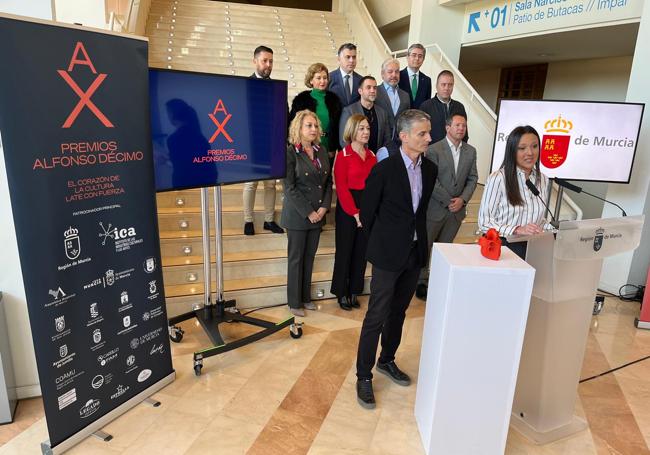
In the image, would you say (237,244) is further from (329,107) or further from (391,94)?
(391,94)

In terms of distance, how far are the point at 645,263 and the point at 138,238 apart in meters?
4.74

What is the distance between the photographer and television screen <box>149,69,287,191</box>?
2641 mm

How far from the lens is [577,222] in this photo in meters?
2.18

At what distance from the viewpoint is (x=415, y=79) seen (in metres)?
4.80

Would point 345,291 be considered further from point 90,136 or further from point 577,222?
point 90,136

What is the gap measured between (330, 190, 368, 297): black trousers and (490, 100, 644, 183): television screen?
1.58m

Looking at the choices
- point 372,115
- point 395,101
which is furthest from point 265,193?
point 395,101


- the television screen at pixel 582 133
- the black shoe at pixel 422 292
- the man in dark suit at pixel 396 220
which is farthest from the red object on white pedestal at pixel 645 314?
the man in dark suit at pixel 396 220

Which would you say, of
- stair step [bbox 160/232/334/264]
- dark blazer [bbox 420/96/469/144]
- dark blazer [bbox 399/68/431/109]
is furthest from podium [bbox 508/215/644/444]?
dark blazer [bbox 399/68/431/109]

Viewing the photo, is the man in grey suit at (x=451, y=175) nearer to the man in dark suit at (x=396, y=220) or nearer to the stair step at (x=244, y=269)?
the stair step at (x=244, y=269)

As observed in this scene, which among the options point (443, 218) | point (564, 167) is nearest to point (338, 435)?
point (443, 218)

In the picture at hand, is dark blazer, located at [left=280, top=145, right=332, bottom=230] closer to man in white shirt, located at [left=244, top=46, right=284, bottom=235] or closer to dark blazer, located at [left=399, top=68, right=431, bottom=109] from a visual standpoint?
man in white shirt, located at [left=244, top=46, right=284, bottom=235]

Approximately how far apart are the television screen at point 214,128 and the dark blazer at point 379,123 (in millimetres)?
939

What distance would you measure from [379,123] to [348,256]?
4.02 ft
